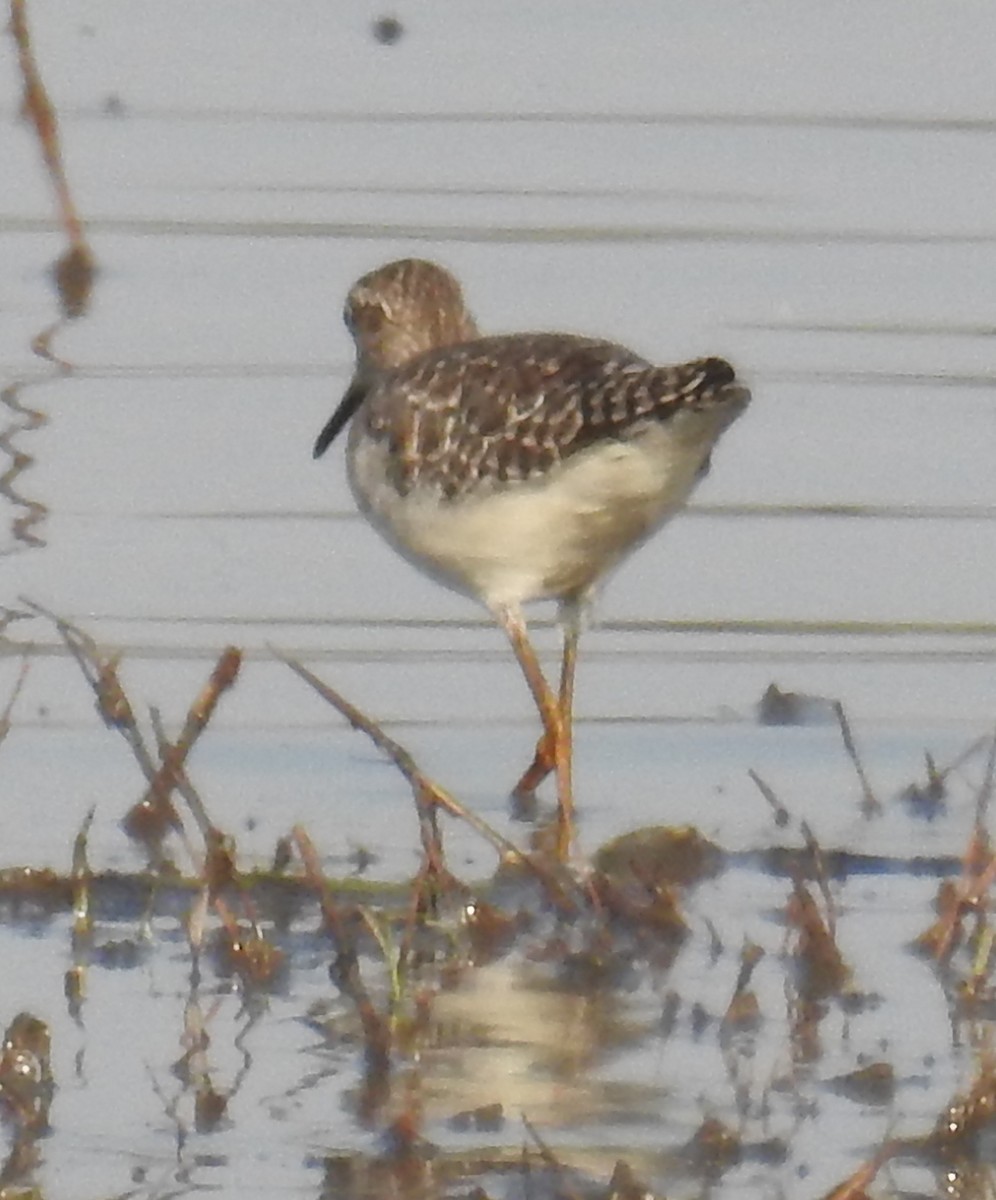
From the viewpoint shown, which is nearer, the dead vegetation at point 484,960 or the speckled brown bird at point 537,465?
the dead vegetation at point 484,960

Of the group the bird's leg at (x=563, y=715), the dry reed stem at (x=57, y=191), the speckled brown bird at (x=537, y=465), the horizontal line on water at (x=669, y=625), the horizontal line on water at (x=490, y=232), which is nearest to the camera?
the speckled brown bird at (x=537, y=465)

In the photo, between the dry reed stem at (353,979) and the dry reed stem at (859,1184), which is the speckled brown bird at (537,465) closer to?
the dry reed stem at (353,979)

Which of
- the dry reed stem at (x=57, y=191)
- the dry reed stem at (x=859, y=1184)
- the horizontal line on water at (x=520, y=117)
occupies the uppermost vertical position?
the horizontal line on water at (x=520, y=117)

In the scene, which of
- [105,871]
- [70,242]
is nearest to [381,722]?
[105,871]

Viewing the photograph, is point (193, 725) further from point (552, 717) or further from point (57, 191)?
point (57, 191)

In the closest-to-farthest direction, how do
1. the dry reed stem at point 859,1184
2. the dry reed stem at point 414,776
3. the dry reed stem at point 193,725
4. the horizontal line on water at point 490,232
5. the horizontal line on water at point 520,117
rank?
1. the dry reed stem at point 859,1184
2. the dry reed stem at point 414,776
3. the dry reed stem at point 193,725
4. the horizontal line on water at point 490,232
5. the horizontal line on water at point 520,117

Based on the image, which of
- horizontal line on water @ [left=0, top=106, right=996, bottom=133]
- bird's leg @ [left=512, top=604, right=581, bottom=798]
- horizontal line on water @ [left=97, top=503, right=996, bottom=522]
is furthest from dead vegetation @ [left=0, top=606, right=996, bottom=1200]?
horizontal line on water @ [left=0, top=106, right=996, bottom=133]

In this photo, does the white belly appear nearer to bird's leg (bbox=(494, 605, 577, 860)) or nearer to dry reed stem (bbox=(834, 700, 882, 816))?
bird's leg (bbox=(494, 605, 577, 860))

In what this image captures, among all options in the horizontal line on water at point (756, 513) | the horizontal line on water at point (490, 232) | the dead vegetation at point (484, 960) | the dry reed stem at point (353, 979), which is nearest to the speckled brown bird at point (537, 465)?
the dead vegetation at point (484, 960)

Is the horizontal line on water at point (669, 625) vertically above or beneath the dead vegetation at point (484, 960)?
above

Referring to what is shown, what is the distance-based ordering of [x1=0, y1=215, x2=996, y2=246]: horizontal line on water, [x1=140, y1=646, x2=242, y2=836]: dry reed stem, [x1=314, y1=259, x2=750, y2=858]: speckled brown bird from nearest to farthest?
1. [x1=140, y1=646, x2=242, y2=836]: dry reed stem
2. [x1=314, y1=259, x2=750, y2=858]: speckled brown bird
3. [x1=0, y1=215, x2=996, y2=246]: horizontal line on water
